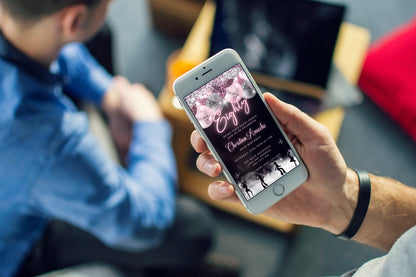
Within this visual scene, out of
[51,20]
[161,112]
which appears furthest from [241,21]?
[51,20]

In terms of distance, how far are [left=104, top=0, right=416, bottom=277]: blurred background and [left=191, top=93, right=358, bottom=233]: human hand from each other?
0.28 ft

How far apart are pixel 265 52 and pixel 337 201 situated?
0.51 metres

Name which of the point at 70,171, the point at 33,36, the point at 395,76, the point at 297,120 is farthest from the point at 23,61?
the point at 395,76

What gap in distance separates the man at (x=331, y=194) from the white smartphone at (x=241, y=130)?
20 millimetres

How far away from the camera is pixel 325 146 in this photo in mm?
643

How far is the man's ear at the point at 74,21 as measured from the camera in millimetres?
742

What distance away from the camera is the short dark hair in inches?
27.6

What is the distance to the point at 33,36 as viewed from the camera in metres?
0.76

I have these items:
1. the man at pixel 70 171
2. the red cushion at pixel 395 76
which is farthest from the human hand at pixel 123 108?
the red cushion at pixel 395 76

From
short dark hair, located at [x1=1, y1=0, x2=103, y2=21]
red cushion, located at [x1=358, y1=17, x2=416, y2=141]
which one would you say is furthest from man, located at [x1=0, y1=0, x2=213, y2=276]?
red cushion, located at [x1=358, y1=17, x2=416, y2=141]

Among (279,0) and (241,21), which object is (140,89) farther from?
(279,0)

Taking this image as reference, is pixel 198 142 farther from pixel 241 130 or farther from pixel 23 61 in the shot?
pixel 23 61

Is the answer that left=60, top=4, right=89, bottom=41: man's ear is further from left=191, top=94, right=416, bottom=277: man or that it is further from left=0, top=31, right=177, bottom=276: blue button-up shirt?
left=191, top=94, right=416, bottom=277: man

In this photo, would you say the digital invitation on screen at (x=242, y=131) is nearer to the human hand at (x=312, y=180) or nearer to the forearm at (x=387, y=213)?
the human hand at (x=312, y=180)
